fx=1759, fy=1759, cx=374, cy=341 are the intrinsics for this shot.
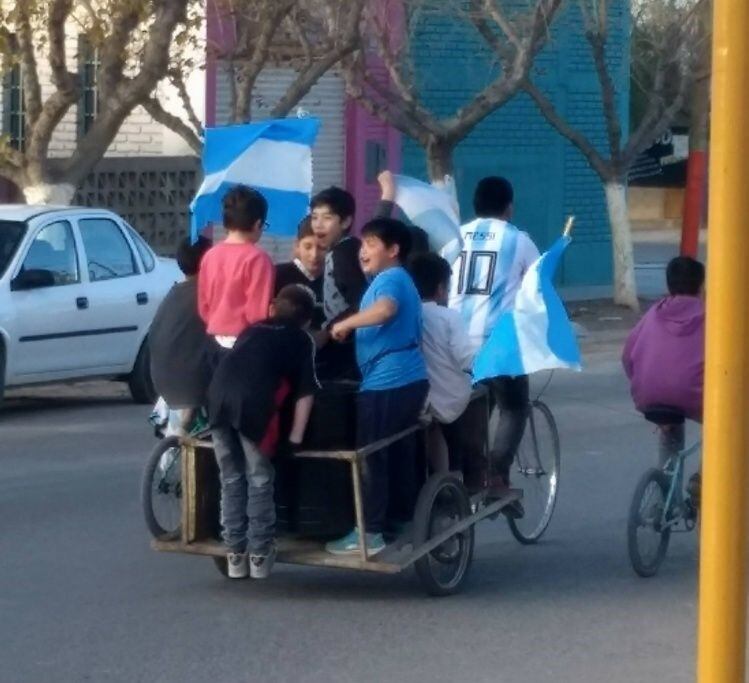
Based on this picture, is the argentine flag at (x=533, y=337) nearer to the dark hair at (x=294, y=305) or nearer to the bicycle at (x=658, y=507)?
the bicycle at (x=658, y=507)

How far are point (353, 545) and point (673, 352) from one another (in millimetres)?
1938

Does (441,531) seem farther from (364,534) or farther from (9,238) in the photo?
(9,238)

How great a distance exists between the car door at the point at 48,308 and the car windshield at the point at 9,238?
4.0 inches

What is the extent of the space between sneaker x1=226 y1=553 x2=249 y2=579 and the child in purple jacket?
2.18 meters

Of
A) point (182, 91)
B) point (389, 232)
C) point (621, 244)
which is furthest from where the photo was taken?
point (621, 244)

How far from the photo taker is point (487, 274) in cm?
920

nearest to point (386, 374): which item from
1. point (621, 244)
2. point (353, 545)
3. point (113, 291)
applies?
point (353, 545)

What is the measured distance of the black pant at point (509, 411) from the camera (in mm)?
9094

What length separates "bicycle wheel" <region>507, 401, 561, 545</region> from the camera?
31.2 feet

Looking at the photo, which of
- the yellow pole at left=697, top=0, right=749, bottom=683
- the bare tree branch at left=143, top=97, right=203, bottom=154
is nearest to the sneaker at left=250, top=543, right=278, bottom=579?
the yellow pole at left=697, top=0, right=749, bottom=683

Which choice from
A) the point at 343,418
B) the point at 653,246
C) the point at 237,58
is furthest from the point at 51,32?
the point at 653,246

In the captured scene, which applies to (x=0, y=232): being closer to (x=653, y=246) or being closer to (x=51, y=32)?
(x=51, y=32)

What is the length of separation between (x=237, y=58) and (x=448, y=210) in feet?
41.9

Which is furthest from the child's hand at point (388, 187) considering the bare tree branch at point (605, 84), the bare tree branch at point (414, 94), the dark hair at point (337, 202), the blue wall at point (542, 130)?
the blue wall at point (542, 130)
